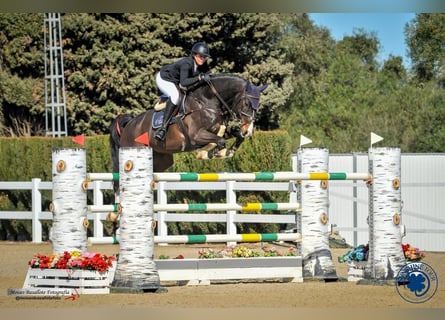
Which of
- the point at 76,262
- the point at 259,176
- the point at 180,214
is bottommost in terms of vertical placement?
the point at 180,214

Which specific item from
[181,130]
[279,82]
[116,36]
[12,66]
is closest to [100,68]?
[116,36]

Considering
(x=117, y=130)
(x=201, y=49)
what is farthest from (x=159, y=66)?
(x=201, y=49)

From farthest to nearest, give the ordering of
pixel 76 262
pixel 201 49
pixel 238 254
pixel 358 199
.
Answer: pixel 358 199 → pixel 201 49 → pixel 238 254 → pixel 76 262

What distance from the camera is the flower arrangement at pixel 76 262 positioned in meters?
8.08

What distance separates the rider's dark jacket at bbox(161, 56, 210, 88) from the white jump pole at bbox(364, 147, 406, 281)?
2936 mm

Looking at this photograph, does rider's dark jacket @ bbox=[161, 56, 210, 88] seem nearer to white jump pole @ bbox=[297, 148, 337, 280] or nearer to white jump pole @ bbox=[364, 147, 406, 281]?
white jump pole @ bbox=[297, 148, 337, 280]

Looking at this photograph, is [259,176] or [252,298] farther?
[259,176]

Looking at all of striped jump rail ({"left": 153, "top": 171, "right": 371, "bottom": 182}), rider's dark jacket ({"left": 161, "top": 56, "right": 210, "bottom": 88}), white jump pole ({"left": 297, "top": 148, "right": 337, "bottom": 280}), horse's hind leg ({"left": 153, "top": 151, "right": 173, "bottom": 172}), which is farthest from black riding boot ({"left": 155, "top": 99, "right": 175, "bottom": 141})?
striped jump rail ({"left": 153, "top": 171, "right": 371, "bottom": 182})

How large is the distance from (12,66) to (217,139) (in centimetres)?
1836

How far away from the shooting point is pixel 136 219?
26.4ft

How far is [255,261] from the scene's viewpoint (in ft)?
29.3

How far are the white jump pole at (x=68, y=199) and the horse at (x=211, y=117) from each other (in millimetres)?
2783

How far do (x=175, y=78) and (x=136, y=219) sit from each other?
352 cm

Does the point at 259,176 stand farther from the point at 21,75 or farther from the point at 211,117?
the point at 21,75
